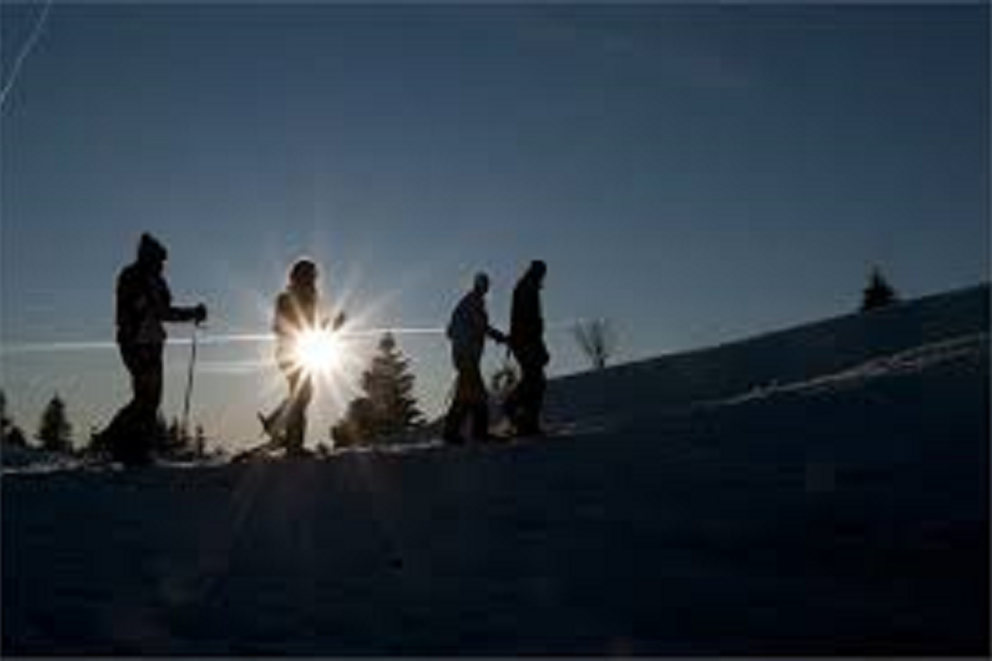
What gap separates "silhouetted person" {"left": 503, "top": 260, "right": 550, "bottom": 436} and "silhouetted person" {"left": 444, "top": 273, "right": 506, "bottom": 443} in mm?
405

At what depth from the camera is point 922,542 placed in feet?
46.1

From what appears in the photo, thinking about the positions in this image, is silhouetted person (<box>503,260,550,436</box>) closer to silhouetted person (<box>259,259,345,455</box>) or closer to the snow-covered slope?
silhouetted person (<box>259,259,345,455</box>)

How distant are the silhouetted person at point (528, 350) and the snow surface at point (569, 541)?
0.97 m

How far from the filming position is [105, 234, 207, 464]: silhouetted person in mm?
18375

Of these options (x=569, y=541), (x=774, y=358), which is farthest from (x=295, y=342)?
(x=774, y=358)

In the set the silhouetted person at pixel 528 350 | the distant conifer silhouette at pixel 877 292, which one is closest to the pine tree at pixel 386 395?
the distant conifer silhouette at pixel 877 292

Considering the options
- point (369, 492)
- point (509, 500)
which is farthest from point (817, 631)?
point (369, 492)

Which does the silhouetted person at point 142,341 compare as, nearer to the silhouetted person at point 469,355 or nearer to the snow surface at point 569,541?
the snow surface at point 569,541

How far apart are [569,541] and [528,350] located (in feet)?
23.7

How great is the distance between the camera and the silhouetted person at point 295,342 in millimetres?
19312

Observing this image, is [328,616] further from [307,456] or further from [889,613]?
[307,456]

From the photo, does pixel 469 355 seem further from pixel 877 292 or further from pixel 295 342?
pixel 877 292

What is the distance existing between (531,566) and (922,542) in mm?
3215

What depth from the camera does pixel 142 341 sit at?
18375mm
